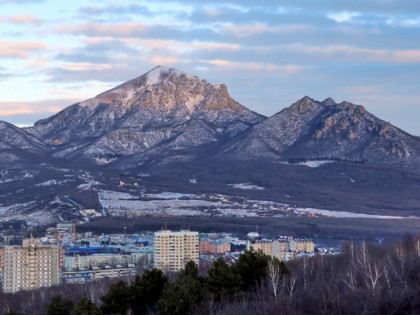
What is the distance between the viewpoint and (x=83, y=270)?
80750 millimetres

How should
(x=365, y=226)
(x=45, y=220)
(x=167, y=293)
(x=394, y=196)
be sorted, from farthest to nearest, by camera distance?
(x=394, y=196), (x=45, y=220), (x=365, y=226), (x=167, y=293)

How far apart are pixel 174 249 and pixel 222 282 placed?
50.4 meters

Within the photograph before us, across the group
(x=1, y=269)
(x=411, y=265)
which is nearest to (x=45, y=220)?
(x=1, y=269)

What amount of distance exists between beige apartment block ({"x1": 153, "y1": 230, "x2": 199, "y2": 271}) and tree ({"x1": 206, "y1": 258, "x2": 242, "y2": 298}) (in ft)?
152

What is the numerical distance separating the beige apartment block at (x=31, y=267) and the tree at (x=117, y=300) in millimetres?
35541

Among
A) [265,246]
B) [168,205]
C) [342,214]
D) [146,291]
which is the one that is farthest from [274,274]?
[168,205]

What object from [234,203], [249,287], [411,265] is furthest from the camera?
[234,203]

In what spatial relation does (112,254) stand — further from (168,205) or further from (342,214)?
(342,214)

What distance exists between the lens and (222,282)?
38.4m

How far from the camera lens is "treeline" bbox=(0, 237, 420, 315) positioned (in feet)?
111

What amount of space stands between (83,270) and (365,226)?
6142 cm

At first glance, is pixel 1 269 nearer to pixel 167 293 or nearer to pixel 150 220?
pixel 167 293

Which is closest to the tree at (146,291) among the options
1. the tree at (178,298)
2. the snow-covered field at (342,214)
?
the tree at (178,298)

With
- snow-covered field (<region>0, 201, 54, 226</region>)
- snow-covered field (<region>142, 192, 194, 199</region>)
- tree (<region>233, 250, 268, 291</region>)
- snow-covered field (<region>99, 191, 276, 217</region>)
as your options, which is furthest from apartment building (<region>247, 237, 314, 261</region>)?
snow-covered field (<region>142, 192, 194, 199</region>)
